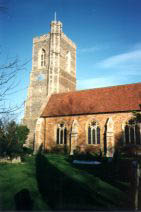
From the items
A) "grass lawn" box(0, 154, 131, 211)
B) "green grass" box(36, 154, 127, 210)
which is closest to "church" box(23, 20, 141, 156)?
"grass lawn" box(0, 154, 131, 211)

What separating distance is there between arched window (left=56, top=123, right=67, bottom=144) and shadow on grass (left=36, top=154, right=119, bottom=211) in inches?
545

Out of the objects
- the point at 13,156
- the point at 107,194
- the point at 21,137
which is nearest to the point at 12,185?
the point at 107,194

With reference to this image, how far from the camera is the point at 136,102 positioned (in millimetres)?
21531

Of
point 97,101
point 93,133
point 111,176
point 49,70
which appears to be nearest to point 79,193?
point 111,176

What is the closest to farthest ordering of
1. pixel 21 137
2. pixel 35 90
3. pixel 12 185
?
1. pixel 12 185
2. pixel 21 137
3. pixel 35 90

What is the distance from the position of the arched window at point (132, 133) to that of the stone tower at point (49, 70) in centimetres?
1496

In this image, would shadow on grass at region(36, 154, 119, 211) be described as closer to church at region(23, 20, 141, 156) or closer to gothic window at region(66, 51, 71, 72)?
church at region(23, 20, 141, 156)

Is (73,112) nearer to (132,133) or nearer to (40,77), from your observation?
(132,133)

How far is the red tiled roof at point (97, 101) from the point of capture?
22.2m

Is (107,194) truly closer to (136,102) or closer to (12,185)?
(12,185)

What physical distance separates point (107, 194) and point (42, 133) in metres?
18.6

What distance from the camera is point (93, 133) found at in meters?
22.7

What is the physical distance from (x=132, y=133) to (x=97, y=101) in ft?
21.1

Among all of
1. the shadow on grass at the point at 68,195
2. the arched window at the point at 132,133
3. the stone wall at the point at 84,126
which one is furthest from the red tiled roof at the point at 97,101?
the shadow on grass at the point at 68,195
